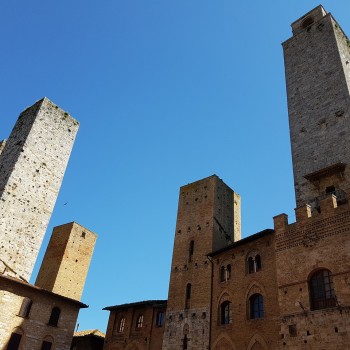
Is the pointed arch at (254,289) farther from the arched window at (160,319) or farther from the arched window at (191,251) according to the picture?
the arched window at (160,319)

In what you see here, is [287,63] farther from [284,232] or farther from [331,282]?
[331,282]

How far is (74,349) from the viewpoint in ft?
93.9

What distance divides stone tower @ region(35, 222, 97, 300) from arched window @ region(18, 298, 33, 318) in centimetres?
513

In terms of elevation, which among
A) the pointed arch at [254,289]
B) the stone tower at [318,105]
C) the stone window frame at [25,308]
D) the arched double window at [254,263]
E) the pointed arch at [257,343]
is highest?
the stone tower at [318,105]

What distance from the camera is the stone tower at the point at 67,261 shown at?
2717cm

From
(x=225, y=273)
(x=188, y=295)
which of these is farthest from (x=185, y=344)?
(x=225, y=273)

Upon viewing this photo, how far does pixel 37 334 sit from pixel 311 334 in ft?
49.1

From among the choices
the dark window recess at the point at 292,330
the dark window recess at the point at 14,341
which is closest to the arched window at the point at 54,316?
the dark window recess at the point at 14,341

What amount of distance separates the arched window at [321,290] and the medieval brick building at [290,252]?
4 centimetres

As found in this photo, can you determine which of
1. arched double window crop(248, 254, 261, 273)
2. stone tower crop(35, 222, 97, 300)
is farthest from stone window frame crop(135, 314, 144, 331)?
arched double window crop(248, 254, 261, 273)

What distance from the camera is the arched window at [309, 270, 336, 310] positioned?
47.8 ft

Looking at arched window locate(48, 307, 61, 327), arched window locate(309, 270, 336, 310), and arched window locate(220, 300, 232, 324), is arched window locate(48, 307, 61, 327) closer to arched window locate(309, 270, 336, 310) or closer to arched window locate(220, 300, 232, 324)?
arched window locate(220, 300, 232, 324)

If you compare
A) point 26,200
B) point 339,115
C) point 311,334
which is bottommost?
point 311,334

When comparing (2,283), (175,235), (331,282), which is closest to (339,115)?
(331,282)
